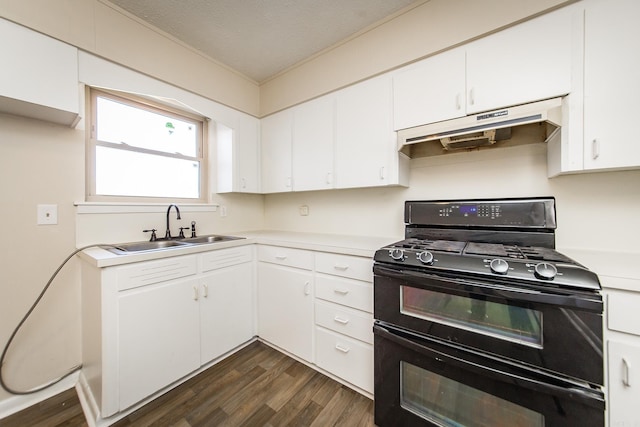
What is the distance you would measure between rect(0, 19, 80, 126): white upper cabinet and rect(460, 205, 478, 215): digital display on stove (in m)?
2.39

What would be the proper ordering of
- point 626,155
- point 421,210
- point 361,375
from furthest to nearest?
point 421,210
point 361,375
point 626,155

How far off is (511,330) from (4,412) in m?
2.71

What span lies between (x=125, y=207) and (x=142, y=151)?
0.52m

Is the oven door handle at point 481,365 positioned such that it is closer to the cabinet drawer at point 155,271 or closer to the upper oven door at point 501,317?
the upper oven door at point 501,317

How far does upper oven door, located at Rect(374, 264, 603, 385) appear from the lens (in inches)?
34.0

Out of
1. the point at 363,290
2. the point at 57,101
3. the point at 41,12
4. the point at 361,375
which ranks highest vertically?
the point at 41,12

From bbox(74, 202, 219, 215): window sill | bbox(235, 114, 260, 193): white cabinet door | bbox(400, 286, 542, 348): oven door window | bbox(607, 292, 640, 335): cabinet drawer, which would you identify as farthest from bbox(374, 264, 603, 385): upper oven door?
bbox(74, 202, 219, 215): window sill

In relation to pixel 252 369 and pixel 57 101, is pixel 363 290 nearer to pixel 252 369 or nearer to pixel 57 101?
pixel 252 369

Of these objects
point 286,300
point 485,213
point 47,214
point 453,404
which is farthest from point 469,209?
point 47,214

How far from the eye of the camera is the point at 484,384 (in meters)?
1.01

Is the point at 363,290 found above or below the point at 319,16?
below

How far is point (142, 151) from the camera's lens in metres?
2.03

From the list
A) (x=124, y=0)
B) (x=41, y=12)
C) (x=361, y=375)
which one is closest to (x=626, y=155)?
(x=361, y=375)

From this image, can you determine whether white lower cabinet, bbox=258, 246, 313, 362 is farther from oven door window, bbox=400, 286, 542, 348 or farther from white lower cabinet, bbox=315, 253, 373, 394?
oven door window, bbox=400, 286, 542, 348
